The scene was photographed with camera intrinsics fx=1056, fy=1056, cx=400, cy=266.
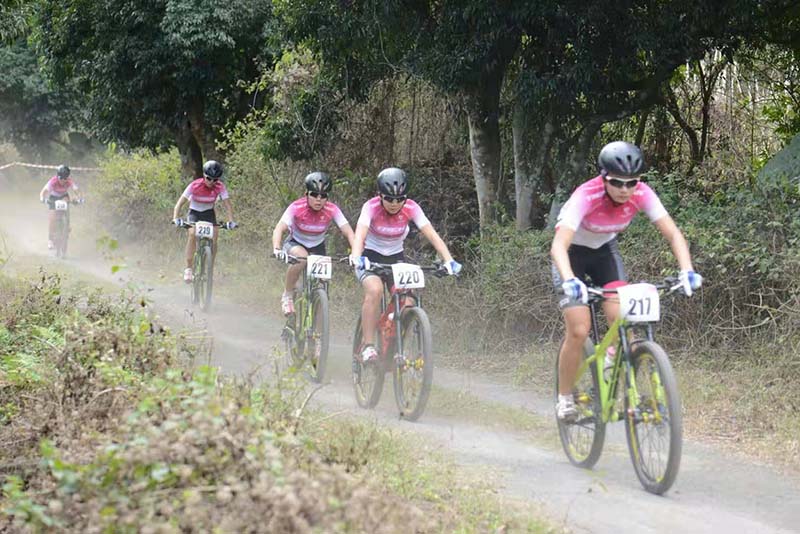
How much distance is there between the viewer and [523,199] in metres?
13.4

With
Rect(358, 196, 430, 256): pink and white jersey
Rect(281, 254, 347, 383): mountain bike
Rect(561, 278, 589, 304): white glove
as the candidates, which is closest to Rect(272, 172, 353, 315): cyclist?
Rect(281, 254, 347, 383): mountain bike

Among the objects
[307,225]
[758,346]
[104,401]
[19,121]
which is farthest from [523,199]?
[19,121]

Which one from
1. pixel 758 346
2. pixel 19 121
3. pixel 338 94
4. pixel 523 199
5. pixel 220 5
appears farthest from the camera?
pixel 19 121

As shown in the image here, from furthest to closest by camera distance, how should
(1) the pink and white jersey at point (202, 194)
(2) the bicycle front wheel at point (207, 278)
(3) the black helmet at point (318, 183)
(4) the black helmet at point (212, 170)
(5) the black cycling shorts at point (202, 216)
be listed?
(5) the black cycling shorts at point (202, 216) → (1) the pink and white jersey at point (202, 194) → (2) the bicycle front wheel at point (207, 278) → (4) the black helmet at point (212, 170) → (3) the black helmet at point (318, 183)

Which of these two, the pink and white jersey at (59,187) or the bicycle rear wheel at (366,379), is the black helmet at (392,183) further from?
the pink and white jersey at (59,187)

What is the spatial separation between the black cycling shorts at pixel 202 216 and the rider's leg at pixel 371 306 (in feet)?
24.1

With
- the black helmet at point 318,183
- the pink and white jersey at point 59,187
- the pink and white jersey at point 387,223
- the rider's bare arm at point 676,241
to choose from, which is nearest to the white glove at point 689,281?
the rider's bare arm at point 676,241

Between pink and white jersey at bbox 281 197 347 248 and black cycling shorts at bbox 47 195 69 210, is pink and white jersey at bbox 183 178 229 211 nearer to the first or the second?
pink and white jersey at bbox 281 197 347 248

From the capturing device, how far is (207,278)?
51.6 feet

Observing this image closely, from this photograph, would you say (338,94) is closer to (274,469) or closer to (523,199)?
(523,199)

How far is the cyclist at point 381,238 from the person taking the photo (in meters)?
9.22

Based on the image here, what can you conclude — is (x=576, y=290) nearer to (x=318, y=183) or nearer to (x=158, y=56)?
(x=318, y=183)

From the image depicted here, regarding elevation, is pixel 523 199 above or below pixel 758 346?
above

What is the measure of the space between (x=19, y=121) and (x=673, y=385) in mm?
36412
